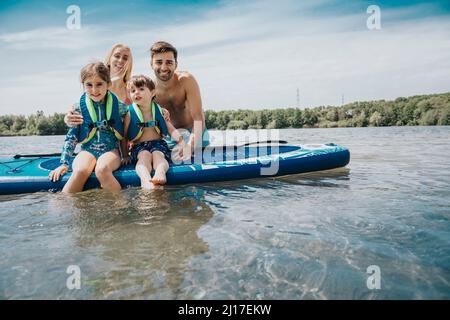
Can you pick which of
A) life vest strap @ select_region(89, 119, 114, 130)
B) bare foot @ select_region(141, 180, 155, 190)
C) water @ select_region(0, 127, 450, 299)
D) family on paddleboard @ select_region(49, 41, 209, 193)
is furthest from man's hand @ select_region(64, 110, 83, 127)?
bare foot @ select_region(141, 180, 155, 190)

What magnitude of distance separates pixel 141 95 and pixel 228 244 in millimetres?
2342

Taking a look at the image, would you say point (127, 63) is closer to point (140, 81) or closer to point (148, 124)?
point (140, 81)

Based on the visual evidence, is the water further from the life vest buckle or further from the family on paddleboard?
the life vest buckle

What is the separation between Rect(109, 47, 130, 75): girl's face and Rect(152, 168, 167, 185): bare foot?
1693mm

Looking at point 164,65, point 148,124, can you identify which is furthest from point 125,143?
point 164,65

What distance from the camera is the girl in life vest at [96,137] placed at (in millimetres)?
3698

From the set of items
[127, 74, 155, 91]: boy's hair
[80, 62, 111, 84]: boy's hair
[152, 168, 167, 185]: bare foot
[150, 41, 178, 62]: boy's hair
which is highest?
[150, 41, 178, 62]: boy's hair

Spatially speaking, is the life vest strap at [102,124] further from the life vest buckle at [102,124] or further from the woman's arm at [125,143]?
the woman's arm at [125,143]

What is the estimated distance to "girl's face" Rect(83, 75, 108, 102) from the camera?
3.63 metres

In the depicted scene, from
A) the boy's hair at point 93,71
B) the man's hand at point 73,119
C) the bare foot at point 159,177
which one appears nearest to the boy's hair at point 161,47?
the boy's hair at point 93,71

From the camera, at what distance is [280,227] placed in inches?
101

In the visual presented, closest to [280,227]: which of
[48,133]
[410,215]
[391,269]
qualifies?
[391,269]

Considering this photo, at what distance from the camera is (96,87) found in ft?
12.1

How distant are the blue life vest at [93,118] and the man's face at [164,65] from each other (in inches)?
30.3
